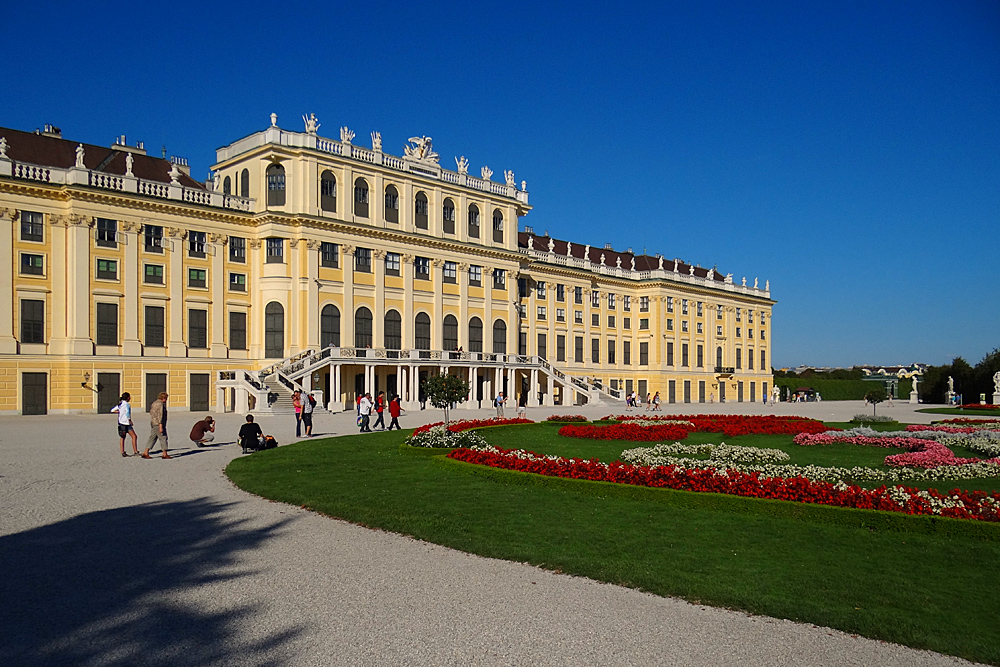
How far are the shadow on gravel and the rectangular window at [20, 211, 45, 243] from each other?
123 feet

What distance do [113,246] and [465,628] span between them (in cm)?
4526

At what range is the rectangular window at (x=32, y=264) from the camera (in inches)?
1720

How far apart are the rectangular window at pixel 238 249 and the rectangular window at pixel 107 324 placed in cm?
806

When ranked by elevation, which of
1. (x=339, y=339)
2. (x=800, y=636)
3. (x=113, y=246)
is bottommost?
(x=800, y=636)

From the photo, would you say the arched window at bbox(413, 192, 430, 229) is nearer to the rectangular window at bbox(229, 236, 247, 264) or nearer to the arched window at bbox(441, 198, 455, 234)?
the arched window at bbox(441, 198, 455, 234)

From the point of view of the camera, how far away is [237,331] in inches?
2032

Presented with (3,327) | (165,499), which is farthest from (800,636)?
(3,327)

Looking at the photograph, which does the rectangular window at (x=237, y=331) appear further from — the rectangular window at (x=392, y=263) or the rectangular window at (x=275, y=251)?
the rectangular window at (x=392, y=263)

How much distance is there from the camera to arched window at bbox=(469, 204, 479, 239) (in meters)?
62.8

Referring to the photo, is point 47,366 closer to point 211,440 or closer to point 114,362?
point 114,362

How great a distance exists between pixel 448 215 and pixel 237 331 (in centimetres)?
1847

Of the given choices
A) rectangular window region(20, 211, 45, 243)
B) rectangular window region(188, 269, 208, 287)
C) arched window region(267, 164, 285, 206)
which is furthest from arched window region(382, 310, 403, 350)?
rectangular window region(20, 211, 45, 243)

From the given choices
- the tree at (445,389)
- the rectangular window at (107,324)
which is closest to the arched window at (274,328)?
the rectangular window at (107,324)

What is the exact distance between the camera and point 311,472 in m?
17.6
